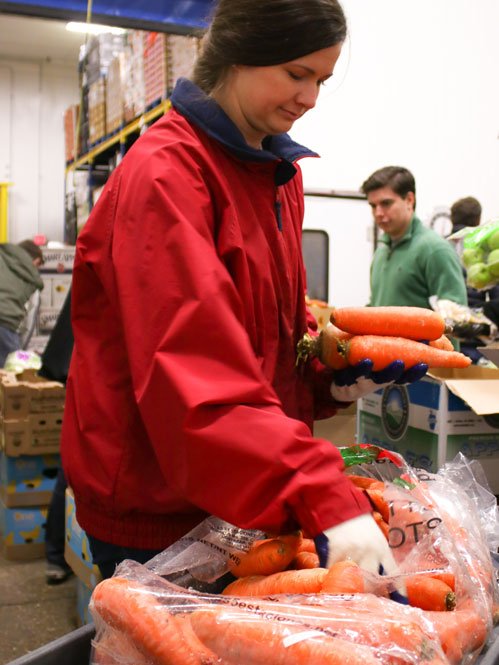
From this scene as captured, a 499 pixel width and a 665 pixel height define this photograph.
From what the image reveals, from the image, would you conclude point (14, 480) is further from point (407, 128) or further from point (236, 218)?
point (407, 128)

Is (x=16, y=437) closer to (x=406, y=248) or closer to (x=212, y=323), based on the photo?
(x=406, y=248)

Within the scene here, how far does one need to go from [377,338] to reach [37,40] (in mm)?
8735

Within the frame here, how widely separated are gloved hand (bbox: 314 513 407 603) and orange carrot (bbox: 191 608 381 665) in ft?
0.42

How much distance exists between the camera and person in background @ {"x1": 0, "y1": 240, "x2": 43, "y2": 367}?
618 centimetres

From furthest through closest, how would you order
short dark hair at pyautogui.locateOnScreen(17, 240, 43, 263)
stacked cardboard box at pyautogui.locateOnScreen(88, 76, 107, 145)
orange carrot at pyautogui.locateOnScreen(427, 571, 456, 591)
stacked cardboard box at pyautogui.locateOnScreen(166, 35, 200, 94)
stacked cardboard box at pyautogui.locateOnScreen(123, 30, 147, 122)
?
short dark hair at pyautogui.locateOnScreen(17, 240, 43, 263) → stacked cardboard box at pyautogui.locateOnScreen(88, 76, 107, 145) → stacked cardboard box at pyautogui.locateOnScreen(123, 30, 147, 122) → stacked cardboard box at pyautogui.locateOnScreen(166, 35, 200, 94) → orange carrot at pyautogui.locateOnScreen(427, 571, 456, 591)

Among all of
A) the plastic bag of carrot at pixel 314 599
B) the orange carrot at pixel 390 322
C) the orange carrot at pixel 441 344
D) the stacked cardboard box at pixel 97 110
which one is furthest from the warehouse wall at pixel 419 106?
the plastic bag of carrot at pixel 314 599

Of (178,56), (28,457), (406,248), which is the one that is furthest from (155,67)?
(28,457)

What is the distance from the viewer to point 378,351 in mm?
1379

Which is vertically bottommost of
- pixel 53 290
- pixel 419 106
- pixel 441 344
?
pixel 53 290

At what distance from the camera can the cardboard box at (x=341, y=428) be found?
109 inches

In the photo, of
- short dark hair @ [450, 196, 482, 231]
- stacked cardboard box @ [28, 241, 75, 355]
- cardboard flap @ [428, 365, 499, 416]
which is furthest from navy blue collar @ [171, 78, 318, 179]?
stacked cardboard box @ [28, 241, 75, 355]

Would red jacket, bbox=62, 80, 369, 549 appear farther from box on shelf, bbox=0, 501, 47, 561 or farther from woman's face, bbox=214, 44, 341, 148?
box on shelf, bbox=0, 501, 47, 561

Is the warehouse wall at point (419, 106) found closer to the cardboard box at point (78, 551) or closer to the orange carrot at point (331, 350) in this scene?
the cardboard box at point (78, 551)

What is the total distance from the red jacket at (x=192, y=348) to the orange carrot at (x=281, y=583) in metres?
0.06
